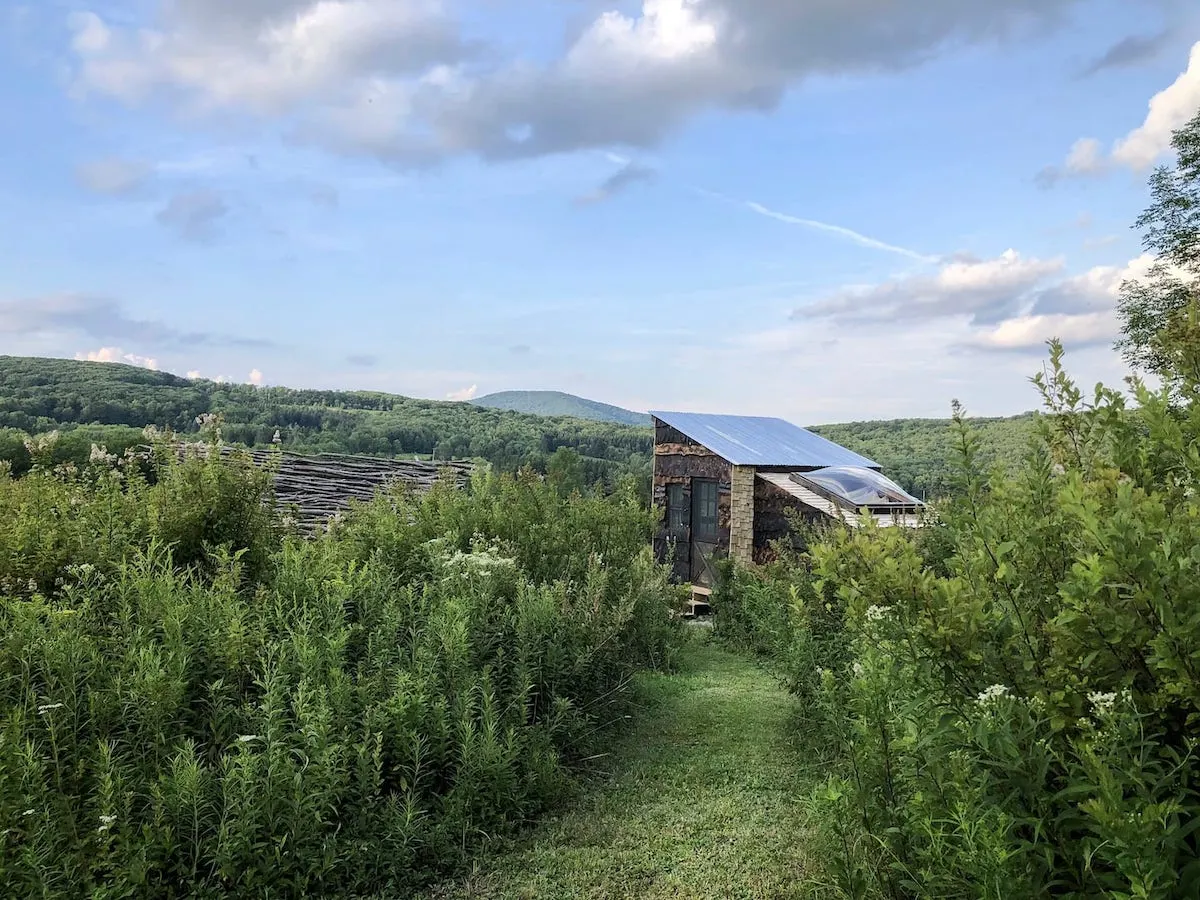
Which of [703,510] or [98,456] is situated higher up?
[98,456]

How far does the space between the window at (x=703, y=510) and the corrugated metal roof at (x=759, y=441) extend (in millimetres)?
944

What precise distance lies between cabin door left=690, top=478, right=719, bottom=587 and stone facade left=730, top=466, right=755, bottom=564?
2.23 ft

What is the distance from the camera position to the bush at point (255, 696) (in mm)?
3348

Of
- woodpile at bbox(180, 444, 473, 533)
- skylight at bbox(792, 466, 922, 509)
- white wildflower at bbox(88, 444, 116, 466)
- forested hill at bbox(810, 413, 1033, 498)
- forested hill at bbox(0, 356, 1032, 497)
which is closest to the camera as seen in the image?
white wildflower at bbox(88, 444, 116, 466)

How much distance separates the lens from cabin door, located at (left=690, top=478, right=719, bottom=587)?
53.4 feet

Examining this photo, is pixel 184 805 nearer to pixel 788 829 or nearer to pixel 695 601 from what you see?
pixel 788 829

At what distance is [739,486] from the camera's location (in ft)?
50.7

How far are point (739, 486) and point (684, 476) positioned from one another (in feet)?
5.90

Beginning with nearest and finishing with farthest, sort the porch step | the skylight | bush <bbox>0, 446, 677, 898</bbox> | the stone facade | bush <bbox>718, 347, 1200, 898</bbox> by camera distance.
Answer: bush <bbox>718, 347, 1200, 898</bbox> → bush <bbox>0, 446, 677, 898</bbox> → the skylight → the stone facade → the porch step

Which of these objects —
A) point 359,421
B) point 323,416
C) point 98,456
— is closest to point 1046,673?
point 98,456

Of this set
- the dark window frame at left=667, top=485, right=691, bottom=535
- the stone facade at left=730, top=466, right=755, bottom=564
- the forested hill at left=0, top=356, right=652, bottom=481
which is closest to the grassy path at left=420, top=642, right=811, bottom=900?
the stone facade at left=730, top=466, right=755, bottom=564

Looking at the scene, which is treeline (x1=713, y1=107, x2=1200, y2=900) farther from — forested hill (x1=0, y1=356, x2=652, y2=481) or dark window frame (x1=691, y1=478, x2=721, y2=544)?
forested hill (x1=0, y1=356, x2=652, y2=481)

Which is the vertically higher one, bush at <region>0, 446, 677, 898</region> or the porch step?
bush at <region>0, 446, 677, 898</region>

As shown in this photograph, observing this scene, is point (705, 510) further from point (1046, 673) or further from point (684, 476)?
point (1046, 673)
